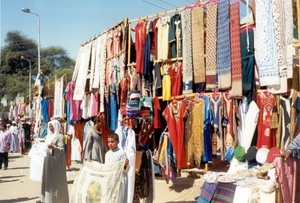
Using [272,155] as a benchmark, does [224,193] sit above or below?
below

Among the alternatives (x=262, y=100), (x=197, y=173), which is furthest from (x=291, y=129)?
(x=197, y=173)

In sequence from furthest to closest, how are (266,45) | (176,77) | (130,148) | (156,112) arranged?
(156,112) < (176,77) < (130,148) < (266,45)

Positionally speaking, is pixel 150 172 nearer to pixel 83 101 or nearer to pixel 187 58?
pixel 187 58

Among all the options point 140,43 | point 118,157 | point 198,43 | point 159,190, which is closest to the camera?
point 118,157

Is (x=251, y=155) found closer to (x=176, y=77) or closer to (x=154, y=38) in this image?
(x=176, y=77)

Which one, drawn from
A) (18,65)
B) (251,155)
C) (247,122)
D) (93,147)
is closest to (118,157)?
(93,147)

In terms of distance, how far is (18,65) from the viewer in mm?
41844

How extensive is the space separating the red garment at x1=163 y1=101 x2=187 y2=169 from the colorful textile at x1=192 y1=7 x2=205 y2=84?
609 mm

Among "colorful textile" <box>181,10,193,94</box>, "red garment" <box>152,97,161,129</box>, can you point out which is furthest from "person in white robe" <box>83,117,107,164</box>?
"colorful textile" <box>181,10,193,94</box>

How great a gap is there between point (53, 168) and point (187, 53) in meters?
3.26

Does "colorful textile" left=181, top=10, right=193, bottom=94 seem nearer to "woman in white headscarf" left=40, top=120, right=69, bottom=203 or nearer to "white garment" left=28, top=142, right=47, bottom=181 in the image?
"woman in white headscarf" left=40, top=120, right=69, bottom=203

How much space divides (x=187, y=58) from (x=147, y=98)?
125cm

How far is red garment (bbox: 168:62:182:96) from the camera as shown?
7.52 meters

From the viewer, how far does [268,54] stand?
5.71 meters
